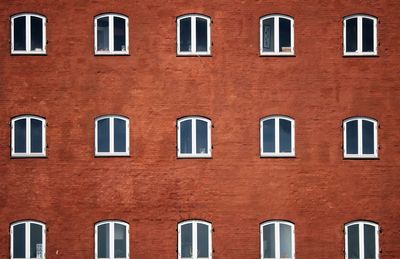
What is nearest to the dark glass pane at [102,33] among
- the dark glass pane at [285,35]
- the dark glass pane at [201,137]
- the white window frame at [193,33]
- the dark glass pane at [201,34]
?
the white window frame at [193,33]

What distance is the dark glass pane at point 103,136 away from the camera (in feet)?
88.4

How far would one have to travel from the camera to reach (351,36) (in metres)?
27.3

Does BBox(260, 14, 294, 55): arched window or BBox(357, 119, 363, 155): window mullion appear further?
BBox(260, 14, 294, 55): arched window

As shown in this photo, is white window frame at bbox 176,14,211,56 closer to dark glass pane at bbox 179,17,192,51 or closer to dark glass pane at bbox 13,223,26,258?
dark glass pane at bbox 179,17,192,51

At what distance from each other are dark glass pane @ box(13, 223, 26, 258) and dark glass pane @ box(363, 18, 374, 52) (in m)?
12.6

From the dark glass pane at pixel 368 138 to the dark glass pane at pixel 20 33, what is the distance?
11.4 meters

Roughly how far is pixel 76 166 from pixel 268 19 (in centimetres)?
788

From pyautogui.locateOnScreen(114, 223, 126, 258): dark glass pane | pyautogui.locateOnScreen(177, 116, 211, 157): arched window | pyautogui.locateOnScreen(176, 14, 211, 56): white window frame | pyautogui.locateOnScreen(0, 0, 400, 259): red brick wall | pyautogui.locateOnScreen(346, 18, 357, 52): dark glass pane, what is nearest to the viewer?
pyautogui.locateOnScreen(0, 0, 400, 259): red brick wall

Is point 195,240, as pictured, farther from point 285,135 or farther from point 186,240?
point 285,135

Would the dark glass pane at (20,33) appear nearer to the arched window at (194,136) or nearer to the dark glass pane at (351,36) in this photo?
the arched window at (194,136)

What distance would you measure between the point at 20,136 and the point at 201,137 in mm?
5876

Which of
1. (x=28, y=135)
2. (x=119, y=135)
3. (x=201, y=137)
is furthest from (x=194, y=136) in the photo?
(x=28, y=135)

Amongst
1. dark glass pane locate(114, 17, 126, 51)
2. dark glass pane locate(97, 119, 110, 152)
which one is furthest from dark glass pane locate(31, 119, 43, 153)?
dark glass pane locate(114, 17, 126, 51)

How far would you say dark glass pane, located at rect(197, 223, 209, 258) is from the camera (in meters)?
26.7
